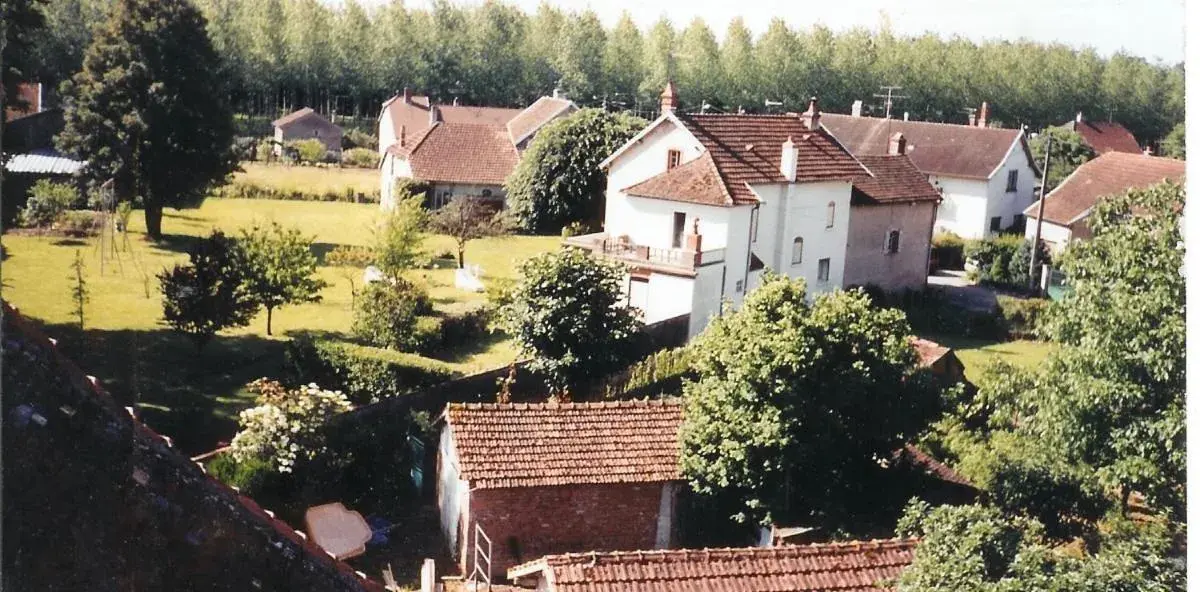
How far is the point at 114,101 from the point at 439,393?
721 cm

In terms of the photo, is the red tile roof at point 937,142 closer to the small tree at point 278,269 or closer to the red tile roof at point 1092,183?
the red tile roof at point 1092,183

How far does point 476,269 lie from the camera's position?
26766 millimetres

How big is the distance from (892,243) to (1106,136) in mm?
15184

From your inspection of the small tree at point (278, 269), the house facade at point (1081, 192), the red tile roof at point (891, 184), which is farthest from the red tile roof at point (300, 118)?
the house facade at point (1081, 192)

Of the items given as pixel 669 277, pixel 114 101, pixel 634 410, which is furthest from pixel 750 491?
pixel 114 101

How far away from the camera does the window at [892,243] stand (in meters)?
30.0

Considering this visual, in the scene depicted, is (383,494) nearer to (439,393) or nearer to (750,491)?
(439,393)

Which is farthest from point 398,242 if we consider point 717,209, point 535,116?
point 535,116

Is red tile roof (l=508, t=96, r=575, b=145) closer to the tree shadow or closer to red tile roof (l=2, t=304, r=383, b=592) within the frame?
the tree shadow

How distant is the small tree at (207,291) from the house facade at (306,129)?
357 cm

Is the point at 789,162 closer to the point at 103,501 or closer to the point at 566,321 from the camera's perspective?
the point at 566,321

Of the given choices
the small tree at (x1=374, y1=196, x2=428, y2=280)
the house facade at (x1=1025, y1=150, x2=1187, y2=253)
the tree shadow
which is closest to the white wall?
the tree shadow

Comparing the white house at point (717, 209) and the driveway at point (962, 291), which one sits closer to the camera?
the white house at point (717, 209)

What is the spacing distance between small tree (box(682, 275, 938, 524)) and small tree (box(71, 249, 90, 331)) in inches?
357
